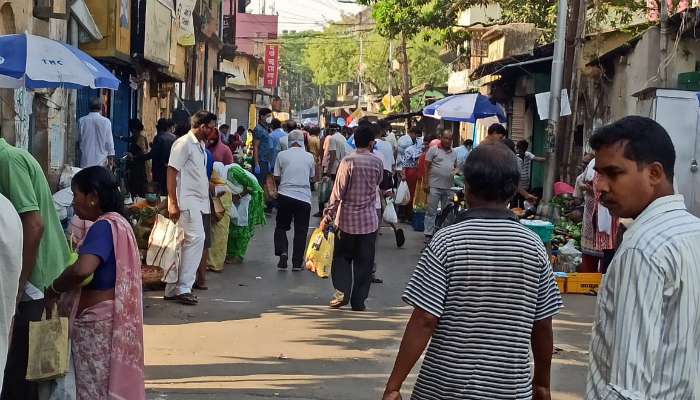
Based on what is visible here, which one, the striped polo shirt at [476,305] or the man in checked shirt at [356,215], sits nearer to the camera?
the striped polo shirt at [476,305]

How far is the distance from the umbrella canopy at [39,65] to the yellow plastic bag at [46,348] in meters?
3.44

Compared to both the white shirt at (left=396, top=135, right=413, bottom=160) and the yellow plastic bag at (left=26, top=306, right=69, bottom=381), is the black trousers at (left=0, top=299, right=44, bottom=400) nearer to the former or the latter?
the yellow plastic bag at (left=26, top=306, right=69, bottom=381)

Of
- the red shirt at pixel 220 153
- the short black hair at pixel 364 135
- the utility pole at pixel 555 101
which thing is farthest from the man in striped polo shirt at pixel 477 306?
the utility pole at pixel 555 101

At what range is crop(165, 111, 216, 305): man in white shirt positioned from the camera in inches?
387

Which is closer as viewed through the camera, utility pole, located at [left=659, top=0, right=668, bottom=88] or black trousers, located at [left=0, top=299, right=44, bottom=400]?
black trousers, located at [left=0, top=299, right=44, bottom=400]

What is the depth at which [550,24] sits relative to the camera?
27.4 metres

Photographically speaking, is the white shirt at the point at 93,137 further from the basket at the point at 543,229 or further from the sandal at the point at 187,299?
the basket at the point at 543,229

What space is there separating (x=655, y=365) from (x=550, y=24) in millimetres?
25598

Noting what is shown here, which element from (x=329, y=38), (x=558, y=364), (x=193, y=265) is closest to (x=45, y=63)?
(x=193, y=265)

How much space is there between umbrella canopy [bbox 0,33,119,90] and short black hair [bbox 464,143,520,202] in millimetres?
4788

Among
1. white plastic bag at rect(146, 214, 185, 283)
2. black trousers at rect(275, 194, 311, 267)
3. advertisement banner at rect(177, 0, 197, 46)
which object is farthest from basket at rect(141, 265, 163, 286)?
advertisement banner at rect(177, 0, 197, 46)

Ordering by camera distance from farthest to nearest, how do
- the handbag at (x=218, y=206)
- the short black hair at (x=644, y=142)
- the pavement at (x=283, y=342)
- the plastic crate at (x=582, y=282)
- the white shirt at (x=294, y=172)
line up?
the white shirt at (x=294, y=172) < the plastic crate at (x=582, y=282) < the handbag at (x=218, y=206) < the pavement at (x=283, y=342) < the short black hair at (x=644, y=142)

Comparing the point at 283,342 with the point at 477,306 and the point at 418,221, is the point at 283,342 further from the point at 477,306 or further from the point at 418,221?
the point at 418,221

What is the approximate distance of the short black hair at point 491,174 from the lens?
3961mm
